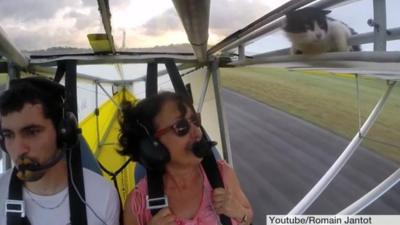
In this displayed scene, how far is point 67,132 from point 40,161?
3.5 inches

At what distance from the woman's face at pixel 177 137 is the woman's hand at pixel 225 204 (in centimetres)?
10

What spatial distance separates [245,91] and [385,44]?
4.80m

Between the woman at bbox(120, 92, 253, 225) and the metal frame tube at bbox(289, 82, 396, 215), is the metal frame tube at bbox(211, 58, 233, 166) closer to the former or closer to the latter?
the metal frame tube at bbox(289, 82, 396, 215)

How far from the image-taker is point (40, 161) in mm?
921

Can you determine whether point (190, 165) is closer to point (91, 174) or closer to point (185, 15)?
point (91, 174)

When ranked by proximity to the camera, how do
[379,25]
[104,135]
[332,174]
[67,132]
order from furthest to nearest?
[104,135]
[332,174]
[67,132]
[379,25]

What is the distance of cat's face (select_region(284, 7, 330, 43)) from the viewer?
3.21 feet

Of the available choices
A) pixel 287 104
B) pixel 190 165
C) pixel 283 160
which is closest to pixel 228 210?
pixel 190 165

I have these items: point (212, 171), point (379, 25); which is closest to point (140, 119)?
point (212, 171)

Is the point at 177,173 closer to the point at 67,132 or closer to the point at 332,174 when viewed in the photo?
the point at 67,132

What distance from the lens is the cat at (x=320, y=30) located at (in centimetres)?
98

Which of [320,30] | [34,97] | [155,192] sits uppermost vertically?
[320,30]

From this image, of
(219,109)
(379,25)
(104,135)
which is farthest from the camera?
(104,135)

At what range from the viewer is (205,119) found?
2637 millimetres
